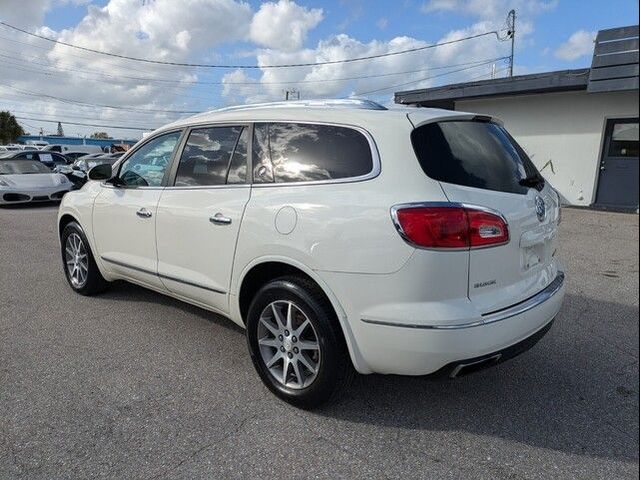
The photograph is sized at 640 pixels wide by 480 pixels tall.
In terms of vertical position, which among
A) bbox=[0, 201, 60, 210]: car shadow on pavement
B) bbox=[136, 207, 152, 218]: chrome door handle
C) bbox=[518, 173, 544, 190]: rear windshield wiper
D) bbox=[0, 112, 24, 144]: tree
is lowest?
bbox=[0, 201, 60, 210]: car shadow on pavement

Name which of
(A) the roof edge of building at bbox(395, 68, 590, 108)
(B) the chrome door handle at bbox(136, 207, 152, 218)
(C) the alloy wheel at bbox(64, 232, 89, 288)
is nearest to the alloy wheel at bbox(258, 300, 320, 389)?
(B) the chrome door handle at bbox(136, 207, 152, 218)

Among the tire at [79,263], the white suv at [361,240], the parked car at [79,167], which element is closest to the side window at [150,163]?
the white suv at [361,240]

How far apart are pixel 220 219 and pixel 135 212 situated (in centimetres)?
114

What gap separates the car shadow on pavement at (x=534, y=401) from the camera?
101 inches

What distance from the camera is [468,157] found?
255 centimetres

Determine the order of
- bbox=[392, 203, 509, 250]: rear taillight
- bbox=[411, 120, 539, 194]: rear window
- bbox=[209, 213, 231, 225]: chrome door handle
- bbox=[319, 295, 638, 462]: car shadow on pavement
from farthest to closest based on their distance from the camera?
1. bbox=[209, 213, 231, 225]: chrome door handle
2. bbox=[319, 295, 638, 462]: car shadow on pavement
3. bbox=[411, 120, 539, 194]: rear window
4. bbox=[392, 203, 509, 250]: rear taillight

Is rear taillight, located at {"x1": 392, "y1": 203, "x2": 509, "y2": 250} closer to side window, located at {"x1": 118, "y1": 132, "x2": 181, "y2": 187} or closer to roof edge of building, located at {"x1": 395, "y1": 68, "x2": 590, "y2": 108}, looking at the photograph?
side window, located at {"x1": 118, "y1": 132, "x2": 181, "y2": 187}

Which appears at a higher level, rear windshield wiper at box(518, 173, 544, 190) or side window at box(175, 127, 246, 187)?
side window at box(175, 127, 246, 187)

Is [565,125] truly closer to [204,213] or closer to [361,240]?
[204,213]

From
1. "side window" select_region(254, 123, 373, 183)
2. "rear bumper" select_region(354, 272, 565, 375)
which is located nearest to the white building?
"rear bumper" select_region(354, 272, 565, 375)

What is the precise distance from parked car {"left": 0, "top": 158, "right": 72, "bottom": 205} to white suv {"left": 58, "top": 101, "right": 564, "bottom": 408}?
10.8m

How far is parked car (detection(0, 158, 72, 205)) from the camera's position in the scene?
12180mm

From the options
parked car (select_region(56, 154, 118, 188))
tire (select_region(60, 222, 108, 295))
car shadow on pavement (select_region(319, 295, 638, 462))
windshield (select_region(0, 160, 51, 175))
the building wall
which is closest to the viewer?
car shadow on pavement (select_region(319, 295, 638, 462))

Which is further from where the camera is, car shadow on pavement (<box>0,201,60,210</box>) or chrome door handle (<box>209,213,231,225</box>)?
car shadow on pavement (<box>0,201,60,210</box>)
